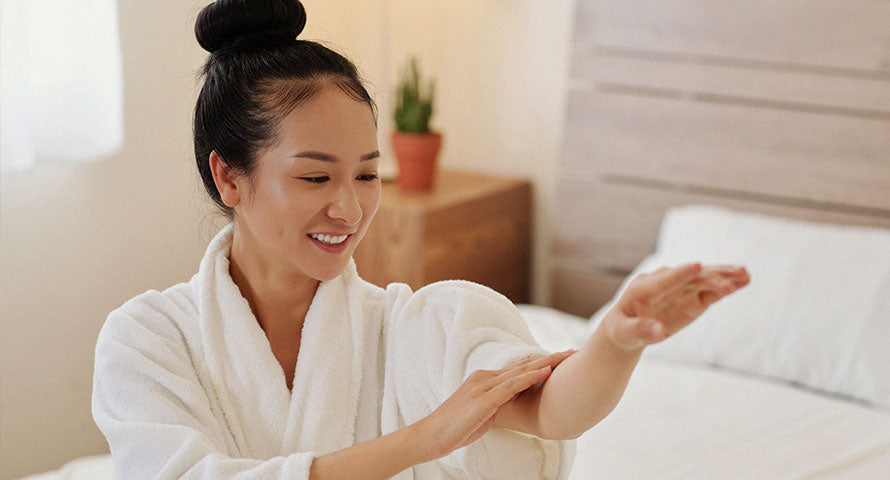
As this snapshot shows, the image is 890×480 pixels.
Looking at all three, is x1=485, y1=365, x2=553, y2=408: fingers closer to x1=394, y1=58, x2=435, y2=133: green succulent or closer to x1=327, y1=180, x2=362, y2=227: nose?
x1=327, y1=180, x2=362, y2=227: nose

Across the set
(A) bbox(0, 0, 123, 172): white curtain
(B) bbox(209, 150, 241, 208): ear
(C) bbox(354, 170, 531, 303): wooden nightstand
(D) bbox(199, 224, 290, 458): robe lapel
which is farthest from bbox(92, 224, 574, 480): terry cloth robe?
(C) bbox(354, 170, 531, 303): wooden nightstand

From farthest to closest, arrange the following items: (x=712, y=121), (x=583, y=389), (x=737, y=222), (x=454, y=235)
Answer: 1. (x=454, y=235)
2. (x=712, y=121)
3. (x=737, y=222)
4. (x=583, y=389)

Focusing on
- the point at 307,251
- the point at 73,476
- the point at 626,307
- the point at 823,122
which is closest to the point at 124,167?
the point at 73,476

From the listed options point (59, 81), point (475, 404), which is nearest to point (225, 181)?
point (475, 404)

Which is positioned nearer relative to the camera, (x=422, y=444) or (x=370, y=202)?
(x=422, y=444)

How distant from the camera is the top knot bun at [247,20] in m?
1.19

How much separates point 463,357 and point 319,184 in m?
0.27

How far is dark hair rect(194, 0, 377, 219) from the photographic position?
1.17 metres

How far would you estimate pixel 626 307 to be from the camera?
0.89 metres

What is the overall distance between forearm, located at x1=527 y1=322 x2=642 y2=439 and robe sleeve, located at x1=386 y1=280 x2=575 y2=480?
7cm

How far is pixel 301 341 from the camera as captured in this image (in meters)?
1.25

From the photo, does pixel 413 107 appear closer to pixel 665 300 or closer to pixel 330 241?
pixel 330 241

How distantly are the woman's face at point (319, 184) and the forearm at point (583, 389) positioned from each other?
0.31m

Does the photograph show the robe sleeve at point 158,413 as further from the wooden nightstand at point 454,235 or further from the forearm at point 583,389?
the wooden nightstand at point 454,235
